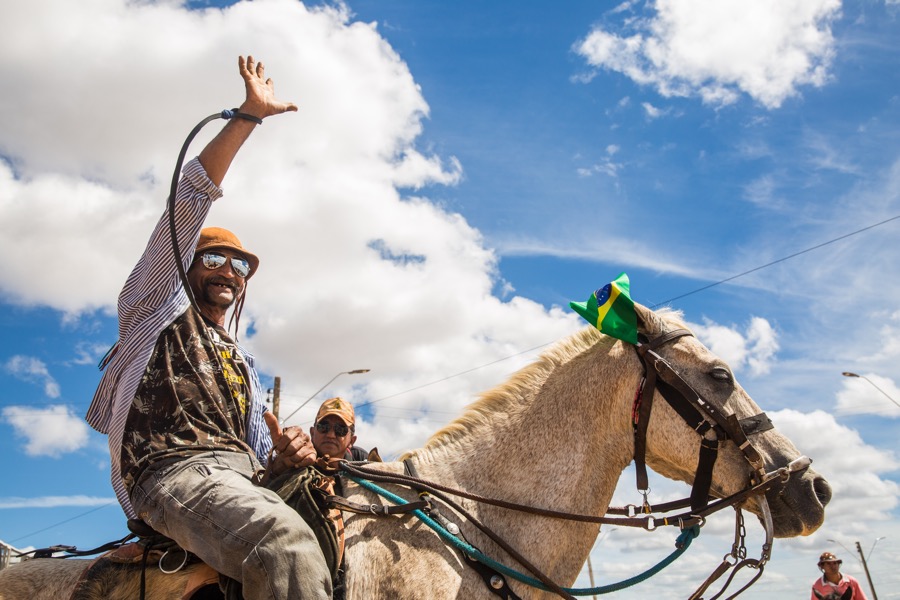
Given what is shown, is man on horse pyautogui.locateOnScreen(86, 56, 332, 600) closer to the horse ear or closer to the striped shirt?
the striped shirt

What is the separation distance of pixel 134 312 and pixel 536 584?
8.85 feet

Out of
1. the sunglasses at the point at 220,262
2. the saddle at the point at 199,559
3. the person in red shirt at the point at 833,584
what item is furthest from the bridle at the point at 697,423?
the person in red shirt at the point at 833,584

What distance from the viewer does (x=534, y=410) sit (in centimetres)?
427

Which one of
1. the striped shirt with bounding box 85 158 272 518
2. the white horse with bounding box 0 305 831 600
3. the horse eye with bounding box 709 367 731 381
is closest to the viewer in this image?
the striped shirt with bounding box 85 158 272 518

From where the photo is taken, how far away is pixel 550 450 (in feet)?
13.5

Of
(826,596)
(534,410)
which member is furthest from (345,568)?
(826,596)

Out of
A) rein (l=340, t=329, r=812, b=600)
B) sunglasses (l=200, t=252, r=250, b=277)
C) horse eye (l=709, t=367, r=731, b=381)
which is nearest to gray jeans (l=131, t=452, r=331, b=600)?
rein (l=340, t=329, r=812, b=600)

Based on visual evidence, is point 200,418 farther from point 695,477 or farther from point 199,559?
point 695,477

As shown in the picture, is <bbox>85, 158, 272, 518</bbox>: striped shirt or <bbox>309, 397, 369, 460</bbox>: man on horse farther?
<bbox>309, 397, 369, 460</bbox>: man on horse

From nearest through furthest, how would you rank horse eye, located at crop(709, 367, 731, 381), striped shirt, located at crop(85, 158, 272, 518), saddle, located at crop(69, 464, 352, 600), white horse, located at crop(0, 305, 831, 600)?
saddle, located at crop(69, 464, 352, 600) < striped shirt, located at crop(85, 158, 272, 518) < white horse, located at crop(0, 305, 831, 600) < horse eye, located at crop(709, 367, 731, 381)

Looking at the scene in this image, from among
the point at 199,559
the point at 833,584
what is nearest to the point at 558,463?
the point at 199,559

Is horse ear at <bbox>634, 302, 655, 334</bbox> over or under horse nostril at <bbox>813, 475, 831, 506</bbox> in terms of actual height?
over

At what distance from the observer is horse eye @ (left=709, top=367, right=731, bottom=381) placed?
14.1ft

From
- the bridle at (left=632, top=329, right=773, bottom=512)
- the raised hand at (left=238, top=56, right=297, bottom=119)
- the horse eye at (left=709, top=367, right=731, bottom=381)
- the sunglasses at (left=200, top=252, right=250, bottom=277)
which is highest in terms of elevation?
the raised hand at (left=238, top=56, right=297, bottom=119)
